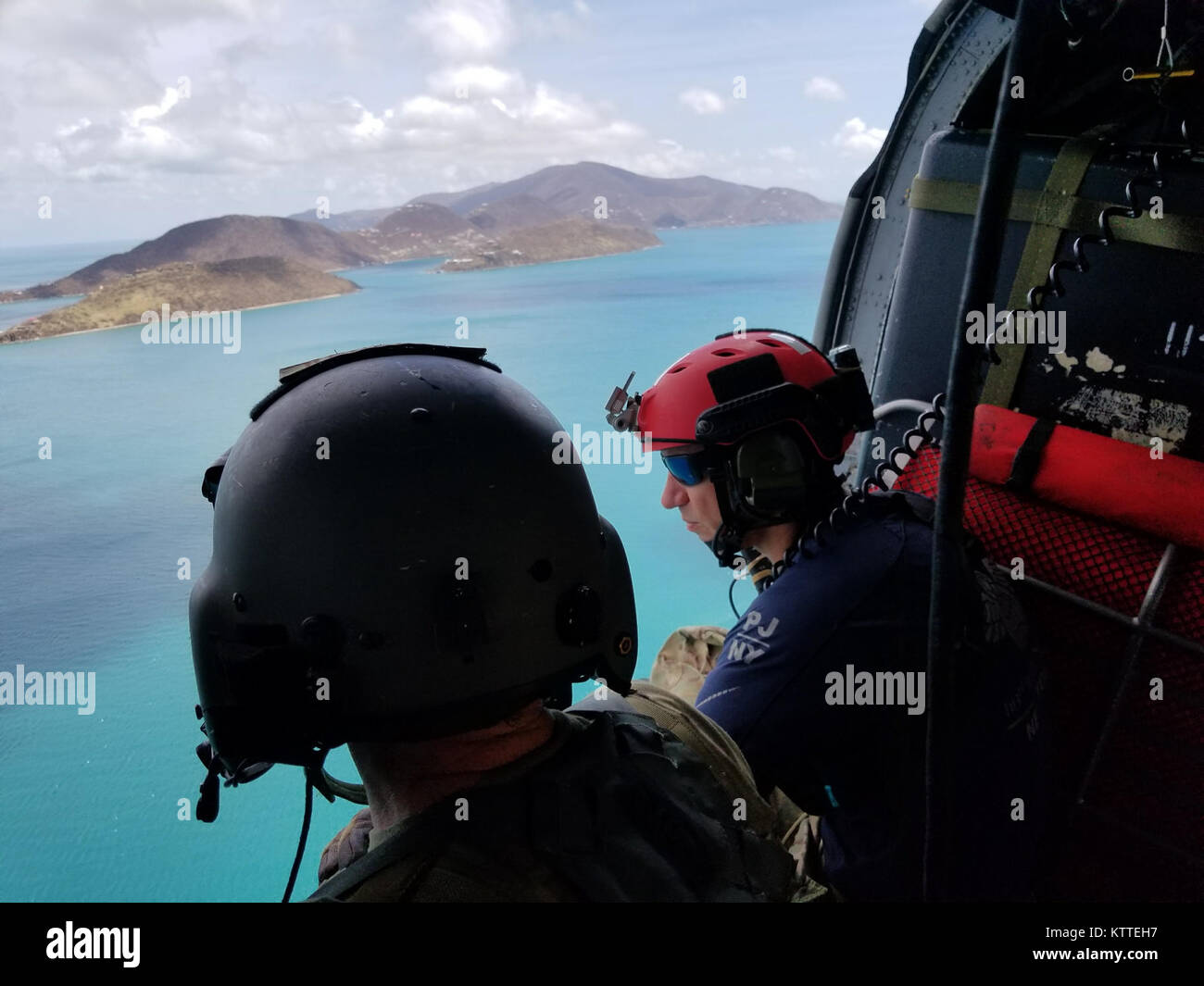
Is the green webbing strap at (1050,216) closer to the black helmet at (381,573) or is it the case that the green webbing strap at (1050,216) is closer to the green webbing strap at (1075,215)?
the green webbing strap at (1075,215)

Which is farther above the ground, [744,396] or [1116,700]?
[744,396]

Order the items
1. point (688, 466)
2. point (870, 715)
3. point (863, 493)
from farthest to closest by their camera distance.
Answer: point (688, 466), point (863, 493), point (870, 715)

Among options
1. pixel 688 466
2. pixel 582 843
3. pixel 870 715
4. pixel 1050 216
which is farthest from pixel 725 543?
pixel 582 843

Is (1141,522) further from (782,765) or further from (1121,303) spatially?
(782,765)

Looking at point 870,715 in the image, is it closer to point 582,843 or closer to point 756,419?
point 756,419
